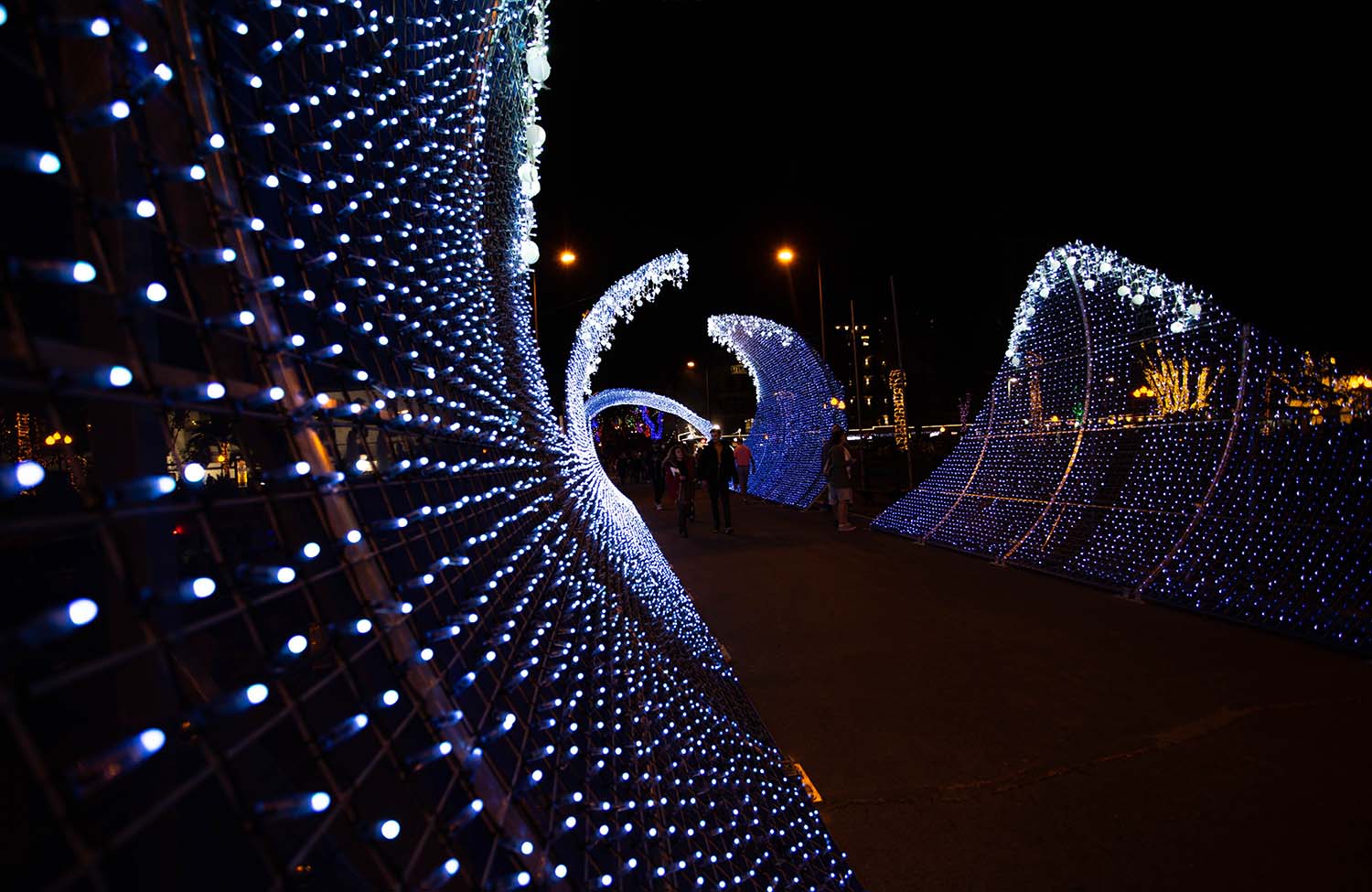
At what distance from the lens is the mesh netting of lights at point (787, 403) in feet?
52.4

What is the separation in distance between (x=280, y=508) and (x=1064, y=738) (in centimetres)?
382

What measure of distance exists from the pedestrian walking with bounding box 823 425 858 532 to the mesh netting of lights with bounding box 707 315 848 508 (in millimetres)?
Result: 2944

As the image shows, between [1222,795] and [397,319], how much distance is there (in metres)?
3.53

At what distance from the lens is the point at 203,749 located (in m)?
0.59

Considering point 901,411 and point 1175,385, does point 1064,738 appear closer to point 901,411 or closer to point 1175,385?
point 1175,385

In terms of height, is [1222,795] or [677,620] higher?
[677,620]

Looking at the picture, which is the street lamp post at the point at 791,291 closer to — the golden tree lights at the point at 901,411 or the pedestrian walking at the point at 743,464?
the golden tree lights at the point at 901,411

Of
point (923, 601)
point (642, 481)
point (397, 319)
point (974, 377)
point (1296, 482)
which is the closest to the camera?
point (397, 319)

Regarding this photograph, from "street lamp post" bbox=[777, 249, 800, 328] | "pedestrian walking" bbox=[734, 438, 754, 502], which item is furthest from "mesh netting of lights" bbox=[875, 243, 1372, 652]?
"street lamp post" bbox=[777, 249, 800, 328]

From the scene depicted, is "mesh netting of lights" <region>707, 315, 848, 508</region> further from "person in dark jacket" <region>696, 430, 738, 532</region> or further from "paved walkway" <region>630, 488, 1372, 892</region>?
"paved walkway" <region>630, 488, 1372, 892</region>

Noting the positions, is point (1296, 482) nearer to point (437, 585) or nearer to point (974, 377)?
point (437, 585)

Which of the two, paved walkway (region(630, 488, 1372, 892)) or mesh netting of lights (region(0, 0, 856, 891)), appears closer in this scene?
mesh netting of lights (region(0, 0, 856, 891))

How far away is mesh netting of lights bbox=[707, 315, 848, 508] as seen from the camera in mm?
15969

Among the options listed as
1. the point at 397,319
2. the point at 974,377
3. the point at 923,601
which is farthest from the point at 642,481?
the point at 397,319
